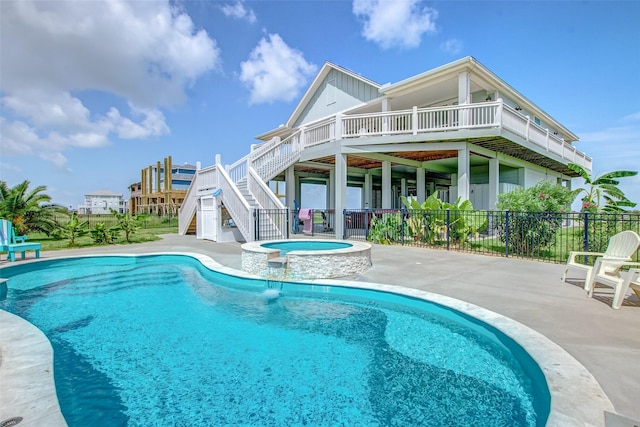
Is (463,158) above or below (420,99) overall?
below

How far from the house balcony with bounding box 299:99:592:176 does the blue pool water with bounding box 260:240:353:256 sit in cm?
613

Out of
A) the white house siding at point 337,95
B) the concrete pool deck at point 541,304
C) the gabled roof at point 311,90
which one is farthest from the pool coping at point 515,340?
the white house siding at point 337,95

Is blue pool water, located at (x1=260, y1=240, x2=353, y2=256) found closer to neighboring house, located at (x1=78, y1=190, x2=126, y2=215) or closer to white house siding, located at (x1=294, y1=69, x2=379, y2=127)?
white house siding, located at (x1=294, y1=69, x2=379, y2=127)

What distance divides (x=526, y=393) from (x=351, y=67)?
59.9 feet

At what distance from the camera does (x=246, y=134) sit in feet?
77.9

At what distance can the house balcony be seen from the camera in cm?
1158

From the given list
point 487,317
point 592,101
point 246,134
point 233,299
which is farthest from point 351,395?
point 246,134

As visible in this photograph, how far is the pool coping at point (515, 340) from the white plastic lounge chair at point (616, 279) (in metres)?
2.02

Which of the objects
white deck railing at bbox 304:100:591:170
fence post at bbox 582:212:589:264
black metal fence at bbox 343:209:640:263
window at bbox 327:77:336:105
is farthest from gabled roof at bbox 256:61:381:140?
fence post at bbox 582:212:589:264

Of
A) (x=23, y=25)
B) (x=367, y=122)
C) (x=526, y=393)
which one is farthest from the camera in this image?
→ (x=367, y=122)

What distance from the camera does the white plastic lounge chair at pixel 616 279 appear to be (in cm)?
452

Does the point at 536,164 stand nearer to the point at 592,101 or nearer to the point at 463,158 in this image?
the point at 592,101

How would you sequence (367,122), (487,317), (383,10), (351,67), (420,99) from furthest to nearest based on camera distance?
(351,67)
(420,99)
(367,122)
(383,10)
(487,317)

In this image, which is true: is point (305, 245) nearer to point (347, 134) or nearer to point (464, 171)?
point (347, 134)
